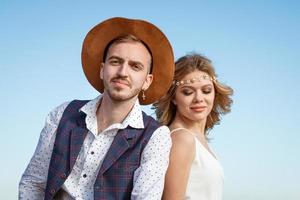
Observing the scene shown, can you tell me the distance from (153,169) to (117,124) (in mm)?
529

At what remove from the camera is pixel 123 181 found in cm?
418

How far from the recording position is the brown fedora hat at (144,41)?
185 inches

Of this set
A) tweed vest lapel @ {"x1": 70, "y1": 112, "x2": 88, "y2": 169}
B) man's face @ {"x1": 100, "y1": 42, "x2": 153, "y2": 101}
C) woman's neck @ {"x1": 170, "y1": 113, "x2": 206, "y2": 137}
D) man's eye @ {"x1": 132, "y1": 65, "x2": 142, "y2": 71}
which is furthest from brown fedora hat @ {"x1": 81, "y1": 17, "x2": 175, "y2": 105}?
tweed vest lapel @ {"x1": 70, "y1": 112, "x2": 88, "y2": 169}

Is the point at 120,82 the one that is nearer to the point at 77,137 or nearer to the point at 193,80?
the point at 77,137

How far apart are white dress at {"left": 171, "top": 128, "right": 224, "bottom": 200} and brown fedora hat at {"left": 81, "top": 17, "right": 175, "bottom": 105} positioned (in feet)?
1.60

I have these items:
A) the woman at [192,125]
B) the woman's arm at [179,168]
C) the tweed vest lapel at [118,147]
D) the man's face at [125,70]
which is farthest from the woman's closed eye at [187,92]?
the tweed vest lapel at [118,147]

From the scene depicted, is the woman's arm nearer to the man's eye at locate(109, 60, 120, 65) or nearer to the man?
the man

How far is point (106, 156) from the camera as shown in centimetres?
427

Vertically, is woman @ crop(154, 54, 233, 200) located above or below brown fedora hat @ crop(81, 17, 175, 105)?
below

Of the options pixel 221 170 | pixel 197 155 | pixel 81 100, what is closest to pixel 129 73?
pixel 81 100

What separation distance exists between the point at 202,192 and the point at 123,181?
1005 millimetres

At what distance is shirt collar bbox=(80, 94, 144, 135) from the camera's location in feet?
14.5

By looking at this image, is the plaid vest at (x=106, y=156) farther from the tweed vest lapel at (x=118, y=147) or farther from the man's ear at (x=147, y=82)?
the man's ear at (x=147, y=82)

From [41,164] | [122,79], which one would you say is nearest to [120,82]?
[122,79]
